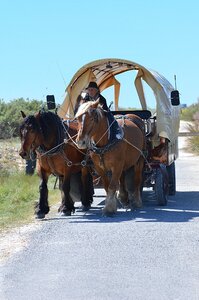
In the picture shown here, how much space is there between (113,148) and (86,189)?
4.62 feet

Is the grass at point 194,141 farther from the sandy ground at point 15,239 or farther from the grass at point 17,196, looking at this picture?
the sandy ground at point 15,239

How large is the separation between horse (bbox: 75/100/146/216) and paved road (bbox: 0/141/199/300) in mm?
718

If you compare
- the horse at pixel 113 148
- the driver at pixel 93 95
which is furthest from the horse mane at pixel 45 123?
the horse at pixel 113 148

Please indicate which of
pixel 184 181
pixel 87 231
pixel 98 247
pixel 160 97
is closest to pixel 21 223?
pixel 87 231

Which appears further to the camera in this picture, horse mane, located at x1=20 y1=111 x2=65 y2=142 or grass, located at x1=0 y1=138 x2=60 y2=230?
grass, located at x1=0 y1=138 x2=60 y2=230

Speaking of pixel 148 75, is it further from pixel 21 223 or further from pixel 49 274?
pixel 49 274

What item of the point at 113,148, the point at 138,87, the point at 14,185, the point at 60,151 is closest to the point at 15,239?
the point at 60,151

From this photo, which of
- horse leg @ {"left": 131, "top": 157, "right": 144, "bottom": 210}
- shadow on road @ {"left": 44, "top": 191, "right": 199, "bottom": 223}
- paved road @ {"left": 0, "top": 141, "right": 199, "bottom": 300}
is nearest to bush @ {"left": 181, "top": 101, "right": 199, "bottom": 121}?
shadow on road @ {"left": 44, "top": 191, "right": 199, "bottom": 223}

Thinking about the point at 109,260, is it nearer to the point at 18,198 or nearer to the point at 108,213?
the point at 108,213

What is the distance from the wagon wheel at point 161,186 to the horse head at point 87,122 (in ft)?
7.99

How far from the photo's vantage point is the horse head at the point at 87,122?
42.9 feet

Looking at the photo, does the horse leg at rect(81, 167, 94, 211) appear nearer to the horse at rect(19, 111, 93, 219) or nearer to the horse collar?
the horse at rect(19, 111, 93, 219)

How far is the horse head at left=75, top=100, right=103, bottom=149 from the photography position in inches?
515

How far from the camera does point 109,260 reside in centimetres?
945
